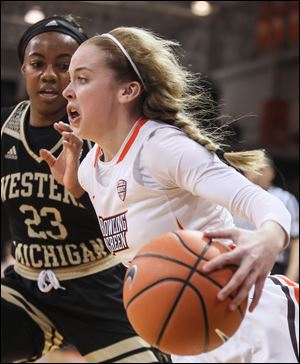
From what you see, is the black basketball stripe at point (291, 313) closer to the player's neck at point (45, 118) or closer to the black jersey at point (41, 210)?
the black jersey at point (41, 210)

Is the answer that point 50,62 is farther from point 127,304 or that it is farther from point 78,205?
point 127,304

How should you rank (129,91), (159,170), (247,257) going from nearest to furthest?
(247,257) < (159,170) < (129,91)

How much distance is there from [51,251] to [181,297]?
6.33 feet

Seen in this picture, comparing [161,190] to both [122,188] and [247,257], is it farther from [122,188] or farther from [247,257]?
[247,257]

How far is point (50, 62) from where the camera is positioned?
169 inches

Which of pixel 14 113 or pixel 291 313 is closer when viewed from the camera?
pixel 291 313

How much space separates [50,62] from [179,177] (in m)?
1.69

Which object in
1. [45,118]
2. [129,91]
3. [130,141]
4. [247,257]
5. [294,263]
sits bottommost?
[294,263]

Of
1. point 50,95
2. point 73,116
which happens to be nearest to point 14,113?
point 50,95

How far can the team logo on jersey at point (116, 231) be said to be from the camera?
3109mm

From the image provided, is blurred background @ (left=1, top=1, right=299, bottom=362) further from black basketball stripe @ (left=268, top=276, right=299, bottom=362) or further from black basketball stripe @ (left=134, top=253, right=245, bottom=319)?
black basketball stripe @ (left=134, top=253, right=245, bottom=319)

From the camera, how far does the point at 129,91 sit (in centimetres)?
318

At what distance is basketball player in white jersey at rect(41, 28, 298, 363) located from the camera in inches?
109

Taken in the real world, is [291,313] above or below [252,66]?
above
